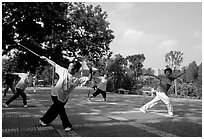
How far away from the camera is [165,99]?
390 inches

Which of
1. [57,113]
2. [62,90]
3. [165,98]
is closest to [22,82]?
[57,113]

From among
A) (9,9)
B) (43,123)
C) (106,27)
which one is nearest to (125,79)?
(106,27)

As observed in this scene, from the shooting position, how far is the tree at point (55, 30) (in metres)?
24.4

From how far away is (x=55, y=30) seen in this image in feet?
90.5

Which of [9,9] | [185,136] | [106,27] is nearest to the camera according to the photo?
[185,136]

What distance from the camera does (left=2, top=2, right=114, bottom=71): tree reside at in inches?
962

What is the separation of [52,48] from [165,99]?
20815 millimetres

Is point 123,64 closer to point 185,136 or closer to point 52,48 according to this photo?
point 52,48

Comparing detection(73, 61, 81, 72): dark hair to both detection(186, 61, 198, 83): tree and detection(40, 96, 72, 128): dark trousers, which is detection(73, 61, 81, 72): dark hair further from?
detection(186, 61, 198, 83): tree

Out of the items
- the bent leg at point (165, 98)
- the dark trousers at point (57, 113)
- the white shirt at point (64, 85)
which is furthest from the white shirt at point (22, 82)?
the bent leg at point (165, 98)

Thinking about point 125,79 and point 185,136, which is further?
point 125,79

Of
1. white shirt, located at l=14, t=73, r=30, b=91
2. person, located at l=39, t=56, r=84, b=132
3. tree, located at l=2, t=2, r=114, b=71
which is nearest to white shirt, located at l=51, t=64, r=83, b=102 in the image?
person, located at l=39, t=56, r=84, b=132

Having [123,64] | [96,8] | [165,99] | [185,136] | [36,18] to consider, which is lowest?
[185,136]

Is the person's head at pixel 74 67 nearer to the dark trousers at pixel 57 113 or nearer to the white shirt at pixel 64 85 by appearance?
the white shirt at pixel 64 85
